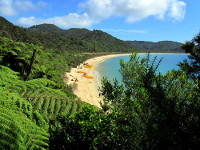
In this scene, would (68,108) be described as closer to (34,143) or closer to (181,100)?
(34,143)

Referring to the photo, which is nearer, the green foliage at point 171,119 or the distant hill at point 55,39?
the green foliage at point 171,119

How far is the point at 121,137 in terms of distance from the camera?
3.73m

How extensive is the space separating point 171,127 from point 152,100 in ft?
2.80

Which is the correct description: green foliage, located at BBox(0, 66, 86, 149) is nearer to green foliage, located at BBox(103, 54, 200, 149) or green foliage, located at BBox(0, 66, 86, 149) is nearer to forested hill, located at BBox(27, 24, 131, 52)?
green foliage, located at BBox(103, 54, 200, 149)

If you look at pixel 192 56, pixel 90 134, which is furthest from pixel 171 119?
pixel 192 56

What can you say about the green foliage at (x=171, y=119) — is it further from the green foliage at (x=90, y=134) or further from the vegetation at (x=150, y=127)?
the green foliage at (x=90, y=134)

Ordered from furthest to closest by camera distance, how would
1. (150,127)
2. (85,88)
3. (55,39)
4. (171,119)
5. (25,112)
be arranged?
(55,39), (85,88), (150,127), (171,119), (25,112)

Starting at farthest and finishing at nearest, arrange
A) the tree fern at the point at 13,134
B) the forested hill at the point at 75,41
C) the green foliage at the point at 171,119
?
the forested hill at the point at 75,41, the green foliage at the point at 171,119, the tree fern at the point at 13,134

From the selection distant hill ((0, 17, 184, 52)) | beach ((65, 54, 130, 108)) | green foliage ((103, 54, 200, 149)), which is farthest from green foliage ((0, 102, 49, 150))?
beach ((65, 54, 130, 108))

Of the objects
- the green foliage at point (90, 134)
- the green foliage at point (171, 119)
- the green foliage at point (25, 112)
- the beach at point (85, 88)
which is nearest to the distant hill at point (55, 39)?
the green foliage at point (171, 119)

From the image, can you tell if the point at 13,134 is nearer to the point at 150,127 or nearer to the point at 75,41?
the point at 150,127

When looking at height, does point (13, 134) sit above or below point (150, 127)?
above

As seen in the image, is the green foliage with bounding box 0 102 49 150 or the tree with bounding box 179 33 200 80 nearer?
the green foliage with bounding box 0 102 49 150

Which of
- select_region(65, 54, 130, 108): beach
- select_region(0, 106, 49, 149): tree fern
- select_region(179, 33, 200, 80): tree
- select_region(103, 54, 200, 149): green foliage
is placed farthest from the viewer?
select_region(65, 54, 130, 108): beach
